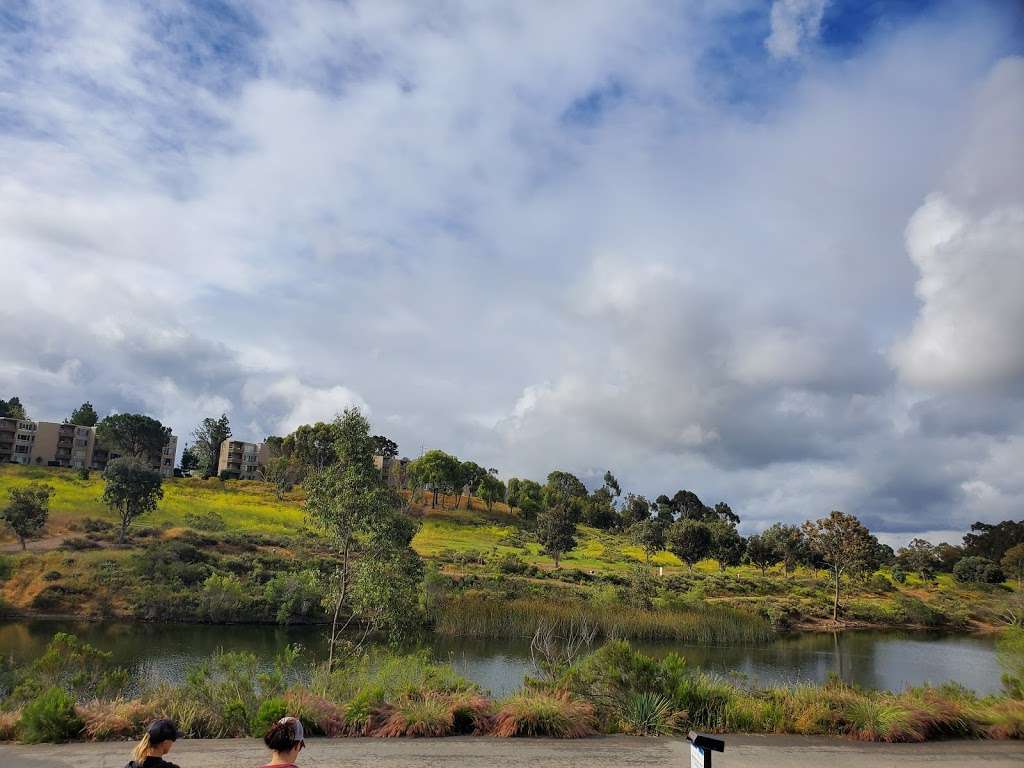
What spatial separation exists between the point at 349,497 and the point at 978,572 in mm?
83200

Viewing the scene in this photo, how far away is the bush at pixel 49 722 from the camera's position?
10.2 meters

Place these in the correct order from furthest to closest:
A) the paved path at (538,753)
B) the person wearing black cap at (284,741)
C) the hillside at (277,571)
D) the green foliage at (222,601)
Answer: the hillside at (277,571), the green foliage at (222,601), the paved path at (538,753), the person wearing black cap at (284,741)

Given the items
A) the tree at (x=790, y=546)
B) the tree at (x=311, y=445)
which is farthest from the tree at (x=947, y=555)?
the tree at (x=311, y=445)

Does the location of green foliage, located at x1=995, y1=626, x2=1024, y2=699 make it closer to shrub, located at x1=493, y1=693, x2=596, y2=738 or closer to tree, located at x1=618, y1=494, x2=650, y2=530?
shrub, located at x1=493, y1=693, x2=596, y2=738

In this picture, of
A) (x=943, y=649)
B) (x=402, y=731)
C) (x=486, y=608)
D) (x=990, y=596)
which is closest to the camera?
(x=402, y=731)

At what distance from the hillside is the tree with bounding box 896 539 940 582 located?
1.57m

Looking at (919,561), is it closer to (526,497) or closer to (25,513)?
(526,497)

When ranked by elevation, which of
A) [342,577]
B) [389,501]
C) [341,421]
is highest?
[341,421]

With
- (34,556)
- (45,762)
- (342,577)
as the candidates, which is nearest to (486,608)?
(342,577)

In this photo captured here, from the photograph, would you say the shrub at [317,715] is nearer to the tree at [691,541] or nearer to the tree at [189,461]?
the tree at [691,541]

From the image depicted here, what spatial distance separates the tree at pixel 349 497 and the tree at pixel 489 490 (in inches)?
3476

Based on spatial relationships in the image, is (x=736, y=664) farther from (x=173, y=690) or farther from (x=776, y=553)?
(x=776, y=553)

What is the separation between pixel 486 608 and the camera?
39.4 m

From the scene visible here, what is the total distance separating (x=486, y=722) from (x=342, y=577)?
9729 millimetres
